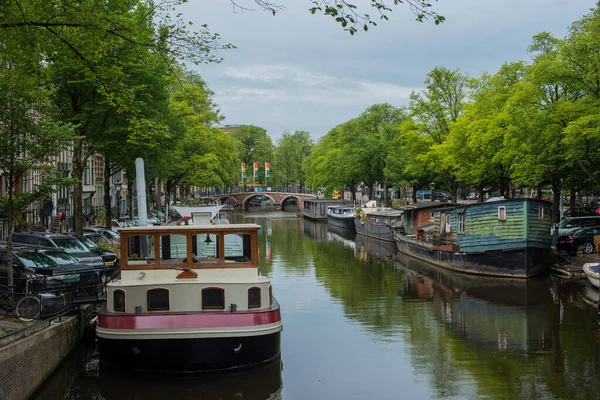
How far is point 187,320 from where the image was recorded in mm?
15734

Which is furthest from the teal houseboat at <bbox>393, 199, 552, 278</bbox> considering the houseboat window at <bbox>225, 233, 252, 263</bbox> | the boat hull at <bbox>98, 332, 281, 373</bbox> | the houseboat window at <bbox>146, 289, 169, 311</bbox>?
the houseboat window at <bbox>146, 289, 169, 311</bbox>

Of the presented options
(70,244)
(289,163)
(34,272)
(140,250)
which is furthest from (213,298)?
(289,163)

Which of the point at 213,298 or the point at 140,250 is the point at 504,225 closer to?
the point at 213,298

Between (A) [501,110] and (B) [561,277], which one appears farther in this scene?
(A) [501,110]

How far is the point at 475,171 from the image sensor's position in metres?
46.1

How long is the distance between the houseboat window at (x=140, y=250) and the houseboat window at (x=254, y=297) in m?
2.73

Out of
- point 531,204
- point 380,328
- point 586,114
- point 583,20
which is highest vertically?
point 583,20

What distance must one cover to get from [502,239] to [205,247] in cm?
1753

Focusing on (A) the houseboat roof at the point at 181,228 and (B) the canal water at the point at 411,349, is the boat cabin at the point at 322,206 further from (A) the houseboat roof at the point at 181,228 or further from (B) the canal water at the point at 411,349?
(A) the houseboat roof at the point at 181,228

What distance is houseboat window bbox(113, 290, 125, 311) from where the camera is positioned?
1661 centimetres

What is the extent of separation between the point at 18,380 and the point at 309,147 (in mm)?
127447

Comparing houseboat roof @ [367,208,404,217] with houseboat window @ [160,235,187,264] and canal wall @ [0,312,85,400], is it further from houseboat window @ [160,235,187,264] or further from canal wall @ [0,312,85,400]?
canal wall @ [0,312,85,400]

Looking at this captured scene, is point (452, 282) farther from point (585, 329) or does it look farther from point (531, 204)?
point (585, 329)

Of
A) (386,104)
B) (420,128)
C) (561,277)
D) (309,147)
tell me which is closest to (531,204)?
(561,277)
